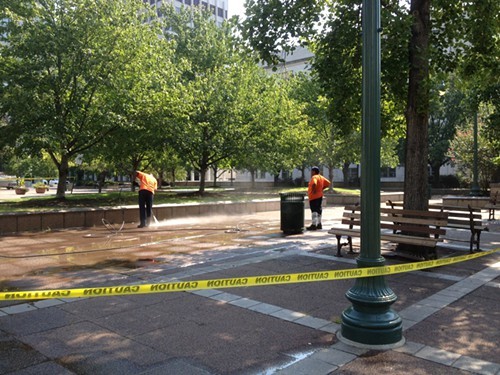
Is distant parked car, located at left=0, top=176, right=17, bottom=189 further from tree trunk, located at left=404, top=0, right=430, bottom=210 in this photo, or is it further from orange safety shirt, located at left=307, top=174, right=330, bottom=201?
tree trunk, located at left=404, top=0, right=430, bottom=210

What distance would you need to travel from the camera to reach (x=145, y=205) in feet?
44.4

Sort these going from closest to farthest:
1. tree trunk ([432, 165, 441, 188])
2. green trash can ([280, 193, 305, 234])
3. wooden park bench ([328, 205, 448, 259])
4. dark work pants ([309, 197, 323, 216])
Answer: wooden park bench ([328, 205, 448, 259]) < green trash can ([280, 193, 305, 234]) < dark work pants ([309, 197, 323, 216]) < tree trunk ([432, 165, 441, 188])

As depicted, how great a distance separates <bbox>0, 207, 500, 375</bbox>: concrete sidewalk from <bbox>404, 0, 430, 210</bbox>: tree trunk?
1.48m

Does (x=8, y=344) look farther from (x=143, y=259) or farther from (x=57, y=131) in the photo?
(x=57, y=131)

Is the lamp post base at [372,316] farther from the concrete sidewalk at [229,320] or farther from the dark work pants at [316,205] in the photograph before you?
the dark work pants at [316,205]

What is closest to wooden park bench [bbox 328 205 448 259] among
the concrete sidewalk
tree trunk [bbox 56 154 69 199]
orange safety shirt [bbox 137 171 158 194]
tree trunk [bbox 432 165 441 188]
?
the concrete sidewalk

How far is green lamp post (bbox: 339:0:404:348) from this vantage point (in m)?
4.29

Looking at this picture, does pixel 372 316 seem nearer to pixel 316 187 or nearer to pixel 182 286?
pixel 182 286

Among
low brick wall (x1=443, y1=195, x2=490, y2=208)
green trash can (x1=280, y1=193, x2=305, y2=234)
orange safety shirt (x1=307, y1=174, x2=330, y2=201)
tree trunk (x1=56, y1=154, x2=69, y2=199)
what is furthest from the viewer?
low brick wall (x1=443, y1=195, x2=490, y2=208)

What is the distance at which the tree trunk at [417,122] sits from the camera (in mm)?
8664

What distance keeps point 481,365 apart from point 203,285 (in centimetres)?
270

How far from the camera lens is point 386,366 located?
3838 mm

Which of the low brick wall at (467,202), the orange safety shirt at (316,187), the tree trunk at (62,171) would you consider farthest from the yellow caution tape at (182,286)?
the low brick wall at (467,202)

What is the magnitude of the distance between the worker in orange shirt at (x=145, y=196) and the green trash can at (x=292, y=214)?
13.5 feet
